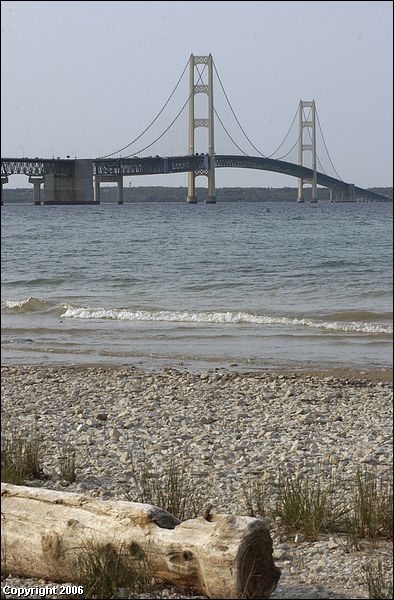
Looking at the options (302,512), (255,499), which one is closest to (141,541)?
(302,512)

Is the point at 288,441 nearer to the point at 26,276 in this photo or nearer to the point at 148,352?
the point at 148,352

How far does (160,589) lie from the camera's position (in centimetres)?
252

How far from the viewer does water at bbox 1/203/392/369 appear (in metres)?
8.23

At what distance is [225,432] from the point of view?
4832mm

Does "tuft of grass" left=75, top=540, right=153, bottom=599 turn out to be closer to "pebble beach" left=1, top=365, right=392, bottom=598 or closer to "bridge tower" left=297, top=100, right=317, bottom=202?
"pebble beach" left=1, top=365, right=392, bottom=598

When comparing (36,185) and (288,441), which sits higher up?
(36,185)

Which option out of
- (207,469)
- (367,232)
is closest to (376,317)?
(207,469)

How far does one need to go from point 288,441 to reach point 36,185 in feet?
147

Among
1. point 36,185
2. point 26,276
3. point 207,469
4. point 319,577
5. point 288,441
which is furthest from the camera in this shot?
point 36,185

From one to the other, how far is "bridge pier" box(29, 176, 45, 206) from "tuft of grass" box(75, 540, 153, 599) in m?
42.4

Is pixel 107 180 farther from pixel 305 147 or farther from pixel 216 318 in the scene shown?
pixel 216 318

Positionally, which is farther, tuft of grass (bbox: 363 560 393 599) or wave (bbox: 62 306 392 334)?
wave (bbox: 62 306 392 334)

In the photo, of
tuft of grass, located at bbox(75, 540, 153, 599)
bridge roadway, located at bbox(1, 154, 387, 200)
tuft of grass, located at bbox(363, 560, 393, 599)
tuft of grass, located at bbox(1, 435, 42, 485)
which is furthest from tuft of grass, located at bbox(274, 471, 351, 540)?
bridge roadway, located at bbox(1, 154, 387, 200)

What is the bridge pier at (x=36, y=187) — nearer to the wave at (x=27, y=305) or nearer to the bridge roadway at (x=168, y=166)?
the bridge roadway at (x=168, y=166)
